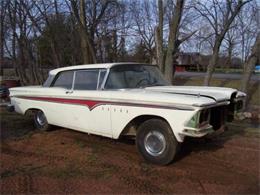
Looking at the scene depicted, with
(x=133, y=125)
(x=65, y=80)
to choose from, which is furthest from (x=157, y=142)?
(x=65, y=80)

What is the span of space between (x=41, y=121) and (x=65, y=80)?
4.59 ft

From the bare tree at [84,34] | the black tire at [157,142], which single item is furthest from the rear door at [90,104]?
the bare tree at [84,34]

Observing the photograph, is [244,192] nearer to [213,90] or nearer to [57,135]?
[213,90]

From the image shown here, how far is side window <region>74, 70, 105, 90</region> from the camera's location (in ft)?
21.0

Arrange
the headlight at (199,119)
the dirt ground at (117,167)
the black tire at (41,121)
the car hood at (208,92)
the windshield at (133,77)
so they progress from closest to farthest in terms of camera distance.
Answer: the dirt ground at (117,167), the headlight at (199,119), the car hood at (208,92), the windshield at (133,77), the black tire at (41,121)

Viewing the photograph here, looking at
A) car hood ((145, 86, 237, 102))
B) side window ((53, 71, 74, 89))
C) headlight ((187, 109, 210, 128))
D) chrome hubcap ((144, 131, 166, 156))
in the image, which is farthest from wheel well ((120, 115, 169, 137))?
side window ((53, 71, 74, 89))

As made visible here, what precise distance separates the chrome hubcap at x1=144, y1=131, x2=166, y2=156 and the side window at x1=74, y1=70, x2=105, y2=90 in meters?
1.54

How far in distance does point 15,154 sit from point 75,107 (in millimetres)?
1478

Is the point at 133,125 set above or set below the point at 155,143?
above

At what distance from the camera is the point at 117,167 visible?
527 cm

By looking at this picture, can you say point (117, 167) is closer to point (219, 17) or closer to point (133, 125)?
point (133, 125)

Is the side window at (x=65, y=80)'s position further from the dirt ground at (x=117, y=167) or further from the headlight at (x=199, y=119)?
the headlight at (x=199, y=119)

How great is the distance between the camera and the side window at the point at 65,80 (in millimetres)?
7148

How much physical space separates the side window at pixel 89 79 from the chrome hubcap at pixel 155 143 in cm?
154
